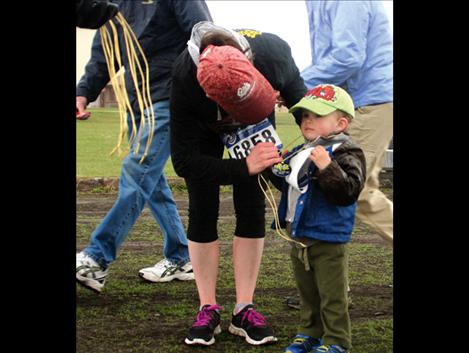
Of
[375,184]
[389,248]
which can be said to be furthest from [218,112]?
[389,248]

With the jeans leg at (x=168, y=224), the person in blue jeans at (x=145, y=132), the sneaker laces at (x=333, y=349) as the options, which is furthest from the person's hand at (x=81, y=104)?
the sneaker laces at (x=333, y=349)

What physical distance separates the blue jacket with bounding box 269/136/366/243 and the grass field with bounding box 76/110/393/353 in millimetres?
484

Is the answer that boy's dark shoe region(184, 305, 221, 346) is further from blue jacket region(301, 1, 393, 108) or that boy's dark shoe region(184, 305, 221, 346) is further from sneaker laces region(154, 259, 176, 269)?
blue jacket region(301, 1, 393, 108)

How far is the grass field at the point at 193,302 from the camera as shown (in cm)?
383

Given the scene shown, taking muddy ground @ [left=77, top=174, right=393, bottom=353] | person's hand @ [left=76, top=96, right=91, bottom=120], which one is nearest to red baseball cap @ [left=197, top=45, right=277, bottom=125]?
muddy ground @ [left=77, top=174, right=393, bottom=353]

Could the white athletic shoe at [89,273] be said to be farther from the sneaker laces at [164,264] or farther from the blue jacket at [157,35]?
the blue jacket at [157,35]

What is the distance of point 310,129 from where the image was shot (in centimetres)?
356

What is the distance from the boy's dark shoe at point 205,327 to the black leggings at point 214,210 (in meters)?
0.31

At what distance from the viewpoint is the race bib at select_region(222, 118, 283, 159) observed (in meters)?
3.64

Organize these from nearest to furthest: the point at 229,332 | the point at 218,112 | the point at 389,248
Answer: the point at 218,112, the point at 229,332, the point at 389,248
